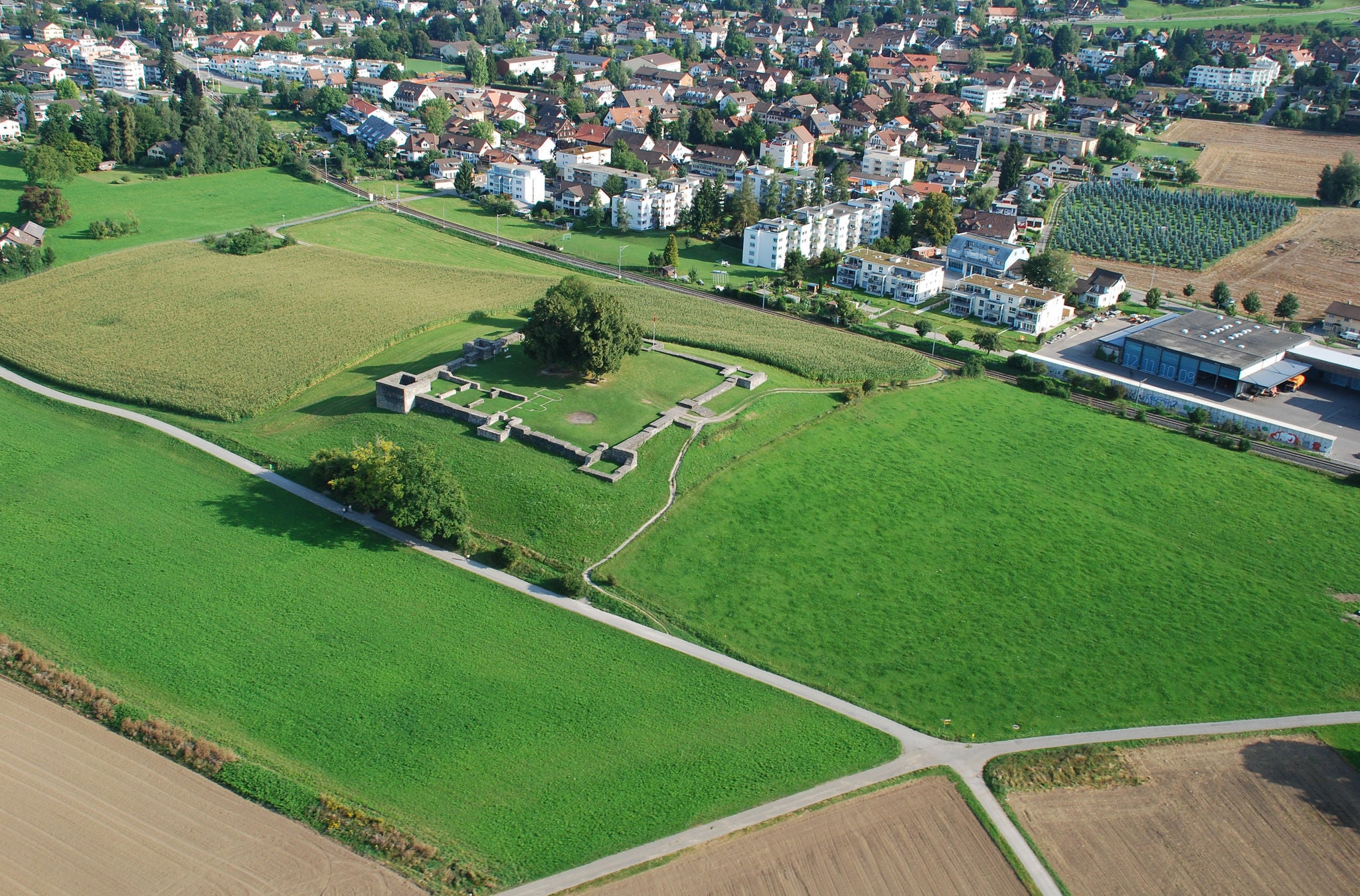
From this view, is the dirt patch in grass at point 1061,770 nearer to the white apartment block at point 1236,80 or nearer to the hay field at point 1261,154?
the hay field at point 1261,154

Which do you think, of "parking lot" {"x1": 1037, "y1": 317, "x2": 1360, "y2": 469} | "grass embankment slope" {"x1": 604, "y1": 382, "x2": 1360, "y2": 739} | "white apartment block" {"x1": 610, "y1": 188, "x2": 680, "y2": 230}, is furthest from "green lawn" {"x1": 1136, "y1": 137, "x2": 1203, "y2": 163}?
"grass embankment slope" {"x1": 604, "y1": 382, "x2": 1360, "y2": 739}

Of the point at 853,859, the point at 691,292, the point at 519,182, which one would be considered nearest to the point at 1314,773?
the point at 853,859

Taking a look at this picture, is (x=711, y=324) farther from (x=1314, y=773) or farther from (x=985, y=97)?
(x=985, y=97)

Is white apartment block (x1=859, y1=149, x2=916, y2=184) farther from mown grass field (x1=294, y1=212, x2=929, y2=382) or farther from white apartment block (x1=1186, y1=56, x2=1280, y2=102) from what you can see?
white apartment block (x1=1186, y1=56, x2=1280, y2=102)

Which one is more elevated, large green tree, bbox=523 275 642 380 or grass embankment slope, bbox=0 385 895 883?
large green tree, bbox=523 275 642 380

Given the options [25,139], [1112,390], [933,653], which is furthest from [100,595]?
[25,139]

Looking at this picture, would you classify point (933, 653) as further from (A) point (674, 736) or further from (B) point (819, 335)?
(B) point (819, 335)

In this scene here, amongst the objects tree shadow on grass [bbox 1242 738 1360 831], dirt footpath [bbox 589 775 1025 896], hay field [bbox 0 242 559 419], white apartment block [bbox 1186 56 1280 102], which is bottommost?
dirt footpath [bbox 589 775 1025 896]
